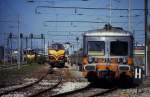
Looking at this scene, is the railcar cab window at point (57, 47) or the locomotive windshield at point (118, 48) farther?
the railcar cab window at point (57, 47)

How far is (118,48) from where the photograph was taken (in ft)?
71.8

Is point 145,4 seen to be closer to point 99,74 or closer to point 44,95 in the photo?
point 99,74

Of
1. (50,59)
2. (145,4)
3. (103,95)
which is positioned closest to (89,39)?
(103,95)

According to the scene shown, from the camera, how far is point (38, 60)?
83188mm

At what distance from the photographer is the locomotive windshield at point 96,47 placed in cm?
2179

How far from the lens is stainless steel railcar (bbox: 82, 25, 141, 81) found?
2134 cm

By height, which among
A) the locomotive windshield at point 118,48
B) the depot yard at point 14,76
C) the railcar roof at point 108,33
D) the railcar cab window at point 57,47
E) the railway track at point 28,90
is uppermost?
the railcar roof at point 108,33

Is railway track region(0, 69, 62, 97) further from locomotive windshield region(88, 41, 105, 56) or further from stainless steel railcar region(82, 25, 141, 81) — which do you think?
locomotive windshield region(88, 41, 105, 56)

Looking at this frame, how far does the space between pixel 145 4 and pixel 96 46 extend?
46.0 feet

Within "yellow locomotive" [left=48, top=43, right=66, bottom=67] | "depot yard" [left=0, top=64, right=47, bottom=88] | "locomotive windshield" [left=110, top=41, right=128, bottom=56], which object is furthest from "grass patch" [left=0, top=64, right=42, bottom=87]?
"yellow locomotive" [left=48, top=43, right=66, bottom=67]

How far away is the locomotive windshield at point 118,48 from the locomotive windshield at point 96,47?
1.46 ft

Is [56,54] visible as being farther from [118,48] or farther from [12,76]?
[118,48]

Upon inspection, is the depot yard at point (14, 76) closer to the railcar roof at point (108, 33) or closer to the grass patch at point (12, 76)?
the grass patch at point (12, 76)

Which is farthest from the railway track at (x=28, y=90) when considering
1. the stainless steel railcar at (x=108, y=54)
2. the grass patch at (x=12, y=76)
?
the grass patch at (x=12, y=76)
